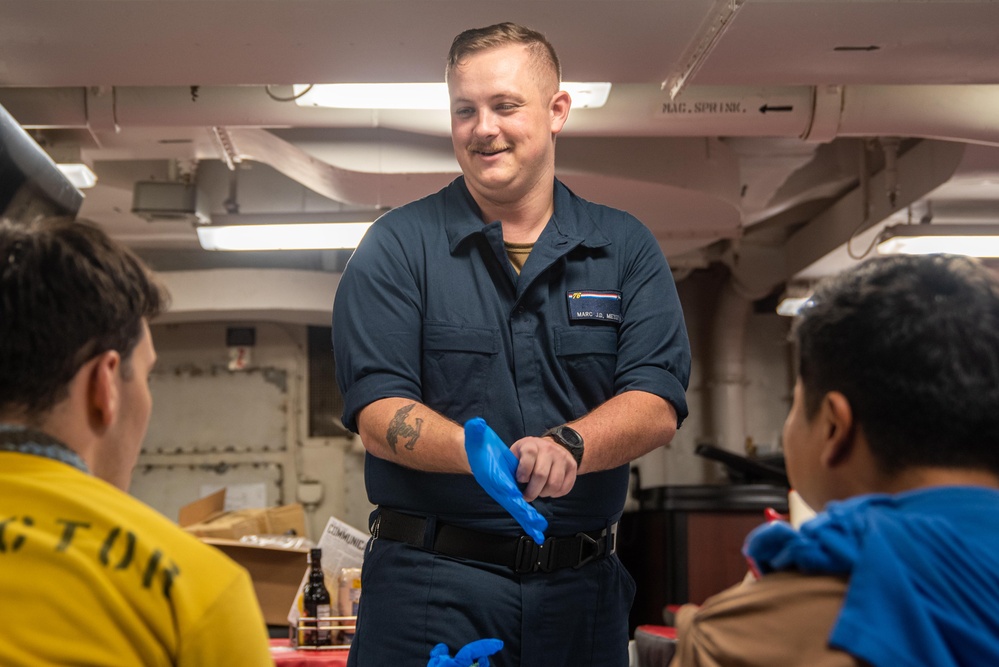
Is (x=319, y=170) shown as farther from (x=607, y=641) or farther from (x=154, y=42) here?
(x=607, y=641)

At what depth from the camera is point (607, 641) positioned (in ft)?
5.98

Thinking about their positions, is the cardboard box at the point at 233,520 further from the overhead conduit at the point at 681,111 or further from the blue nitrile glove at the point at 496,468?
the blue nitrile glove at the point at 496,468

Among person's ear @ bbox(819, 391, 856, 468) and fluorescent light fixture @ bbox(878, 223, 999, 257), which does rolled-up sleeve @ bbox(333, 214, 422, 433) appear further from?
fluorescent light fixture @ bbox(878, 223, 999, 257)

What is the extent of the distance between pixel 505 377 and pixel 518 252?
11.3 inches

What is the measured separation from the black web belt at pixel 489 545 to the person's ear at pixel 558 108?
0.88 m

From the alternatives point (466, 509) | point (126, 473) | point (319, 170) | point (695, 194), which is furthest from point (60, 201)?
point (695, 194)

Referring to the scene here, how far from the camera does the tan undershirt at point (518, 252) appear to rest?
200 centimetres

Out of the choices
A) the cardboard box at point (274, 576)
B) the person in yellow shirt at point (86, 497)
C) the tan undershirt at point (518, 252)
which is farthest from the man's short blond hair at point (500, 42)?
the cardboard box at point (274, 576)

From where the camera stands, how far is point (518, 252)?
2.01m

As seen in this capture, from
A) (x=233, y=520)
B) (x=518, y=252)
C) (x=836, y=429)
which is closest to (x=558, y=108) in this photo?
(x=518, y=252)

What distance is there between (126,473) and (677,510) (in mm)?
7172

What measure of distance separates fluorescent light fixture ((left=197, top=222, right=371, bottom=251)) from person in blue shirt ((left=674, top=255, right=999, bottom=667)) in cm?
518

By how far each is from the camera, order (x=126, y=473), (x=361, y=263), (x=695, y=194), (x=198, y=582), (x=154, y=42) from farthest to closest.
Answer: (x=695, y=194)
(x=154, y=42)
(x=361, y=263)
(x=126, y=473)
(x=198, y=582)

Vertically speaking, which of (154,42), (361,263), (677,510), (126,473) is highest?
(154,42)
